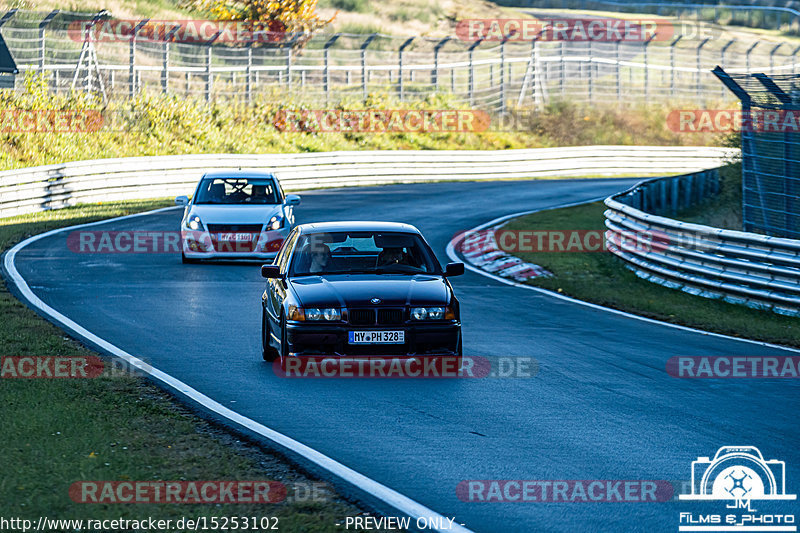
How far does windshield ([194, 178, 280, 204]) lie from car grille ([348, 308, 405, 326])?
10.2m

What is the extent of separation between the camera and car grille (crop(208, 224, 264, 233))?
19.1 m

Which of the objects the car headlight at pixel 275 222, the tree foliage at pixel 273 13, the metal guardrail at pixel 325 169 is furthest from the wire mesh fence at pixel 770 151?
the tree foliage at pixel 273 13

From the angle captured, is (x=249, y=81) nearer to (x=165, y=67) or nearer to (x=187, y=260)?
(x=165, y=67)

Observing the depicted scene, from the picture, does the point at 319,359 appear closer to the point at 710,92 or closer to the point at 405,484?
the point at 405,484

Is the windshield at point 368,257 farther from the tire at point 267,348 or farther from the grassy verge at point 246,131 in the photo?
the grassy verge at point 246,131

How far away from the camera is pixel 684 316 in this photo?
1503 centimetres

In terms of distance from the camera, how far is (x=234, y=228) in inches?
754

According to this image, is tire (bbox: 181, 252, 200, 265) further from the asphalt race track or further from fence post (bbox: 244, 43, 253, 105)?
fence post (bbox: 244, 43, 253, 105)

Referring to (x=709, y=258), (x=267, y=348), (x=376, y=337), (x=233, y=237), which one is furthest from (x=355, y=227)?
(x=233, y=237)

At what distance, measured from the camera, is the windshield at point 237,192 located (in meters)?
20.2

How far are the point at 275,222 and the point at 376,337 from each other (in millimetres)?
9404

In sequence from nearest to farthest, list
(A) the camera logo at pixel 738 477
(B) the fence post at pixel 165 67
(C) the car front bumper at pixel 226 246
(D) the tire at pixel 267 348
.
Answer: (A) the camera logo at pixel 738 477, (D) the tire at pixel 267 348, (C) the car front bumper at pixel 226 246, (B) the fence post at pixel 165 67

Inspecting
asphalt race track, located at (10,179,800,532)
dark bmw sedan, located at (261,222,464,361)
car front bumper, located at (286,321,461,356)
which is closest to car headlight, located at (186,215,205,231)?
asphalt race track, located at (10,179,800,532)

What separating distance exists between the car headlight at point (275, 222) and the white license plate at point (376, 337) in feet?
30.3
